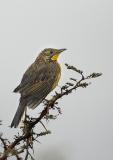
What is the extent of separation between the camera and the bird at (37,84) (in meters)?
0.70

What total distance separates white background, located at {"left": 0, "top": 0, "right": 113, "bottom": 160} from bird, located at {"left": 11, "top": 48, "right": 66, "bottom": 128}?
0.21 m

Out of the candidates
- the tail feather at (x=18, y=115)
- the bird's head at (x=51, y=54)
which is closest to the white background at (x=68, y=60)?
the bird's head at (x=51, y=54)

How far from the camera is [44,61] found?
0.83m

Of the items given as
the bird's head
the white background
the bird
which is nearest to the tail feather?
the bird

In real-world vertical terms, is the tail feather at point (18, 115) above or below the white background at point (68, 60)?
below

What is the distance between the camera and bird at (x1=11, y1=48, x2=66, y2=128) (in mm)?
704

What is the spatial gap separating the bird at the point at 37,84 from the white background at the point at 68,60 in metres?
0.21

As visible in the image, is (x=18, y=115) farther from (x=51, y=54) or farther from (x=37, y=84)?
(x=51, y=54)

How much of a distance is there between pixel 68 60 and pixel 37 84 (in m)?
0.35

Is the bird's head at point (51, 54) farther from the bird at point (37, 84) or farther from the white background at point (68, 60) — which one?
the white background at point (68, 60)

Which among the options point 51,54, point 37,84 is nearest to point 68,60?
point 51,54

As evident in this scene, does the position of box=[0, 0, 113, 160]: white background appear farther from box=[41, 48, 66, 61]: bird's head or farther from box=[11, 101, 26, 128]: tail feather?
box=[11, 101, 26, 128]: tail feather

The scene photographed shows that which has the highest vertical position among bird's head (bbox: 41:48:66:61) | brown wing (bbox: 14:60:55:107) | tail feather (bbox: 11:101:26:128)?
bird's head (bbox: 41:48:66:61)

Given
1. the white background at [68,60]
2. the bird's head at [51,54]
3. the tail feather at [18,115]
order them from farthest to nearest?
1. the white background at [68,60]
2. the bird's head at [51,54]
3. the tail feather at [18,115]
